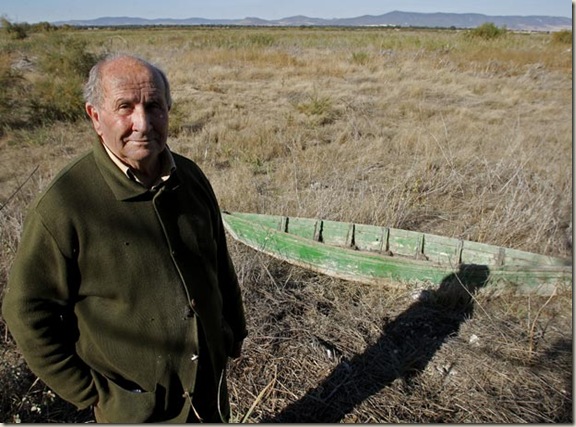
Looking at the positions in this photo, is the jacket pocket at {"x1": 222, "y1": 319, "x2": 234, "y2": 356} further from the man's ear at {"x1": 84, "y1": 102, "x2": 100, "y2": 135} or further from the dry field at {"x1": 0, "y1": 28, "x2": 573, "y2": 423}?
the man's ear at {"x1": 84, "y1": 102, "x2": 100, "y2": 135}

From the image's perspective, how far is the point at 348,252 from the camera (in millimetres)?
3797

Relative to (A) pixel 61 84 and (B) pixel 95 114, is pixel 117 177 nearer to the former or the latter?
(B) pixel 95 114

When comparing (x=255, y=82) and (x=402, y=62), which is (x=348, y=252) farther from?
(x=402, y=62)

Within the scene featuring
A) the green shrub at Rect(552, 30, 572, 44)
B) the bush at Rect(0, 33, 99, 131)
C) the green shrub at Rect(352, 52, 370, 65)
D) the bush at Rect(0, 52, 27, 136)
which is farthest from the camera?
the green shrub at Rect(552, 30, 572, 44)

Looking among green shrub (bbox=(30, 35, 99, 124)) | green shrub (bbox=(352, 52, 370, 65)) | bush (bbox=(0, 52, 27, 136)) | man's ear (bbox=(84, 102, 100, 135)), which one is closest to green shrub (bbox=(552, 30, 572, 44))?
green shrub (bbox=(352, 52, 370, 65))

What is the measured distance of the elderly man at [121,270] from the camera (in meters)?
1.28

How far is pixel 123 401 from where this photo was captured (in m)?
1.49

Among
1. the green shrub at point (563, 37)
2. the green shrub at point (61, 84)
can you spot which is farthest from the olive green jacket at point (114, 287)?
the green shrub at point (563, 37)

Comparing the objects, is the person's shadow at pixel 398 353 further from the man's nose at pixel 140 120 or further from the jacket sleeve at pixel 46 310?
the man's nose at pixel 140 120

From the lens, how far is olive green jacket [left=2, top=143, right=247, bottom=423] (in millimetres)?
1274

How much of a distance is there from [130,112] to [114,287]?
0.57 m

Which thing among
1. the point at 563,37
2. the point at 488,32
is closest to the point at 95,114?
the point at 563,37

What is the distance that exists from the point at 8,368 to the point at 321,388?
200 cm

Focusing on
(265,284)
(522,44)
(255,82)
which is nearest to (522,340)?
(265,284)
